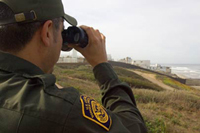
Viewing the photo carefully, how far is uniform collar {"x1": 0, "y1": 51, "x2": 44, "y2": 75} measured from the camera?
3.86ft

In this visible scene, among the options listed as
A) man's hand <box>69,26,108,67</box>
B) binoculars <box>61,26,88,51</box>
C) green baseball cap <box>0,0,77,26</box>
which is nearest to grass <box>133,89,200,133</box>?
man's hand <box>69,26,108,67</box>

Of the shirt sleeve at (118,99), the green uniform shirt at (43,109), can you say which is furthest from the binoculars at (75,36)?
the green uniform shirt at (43,109)

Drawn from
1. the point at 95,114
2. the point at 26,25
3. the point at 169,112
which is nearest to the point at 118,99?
the point at 95,114

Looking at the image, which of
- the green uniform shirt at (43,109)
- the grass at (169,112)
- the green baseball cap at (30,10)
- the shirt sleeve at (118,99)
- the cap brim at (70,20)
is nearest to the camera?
the green uniform shirt at (43,109)

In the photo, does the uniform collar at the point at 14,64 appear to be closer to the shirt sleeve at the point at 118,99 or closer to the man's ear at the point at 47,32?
the man's ear at the point at 47,32

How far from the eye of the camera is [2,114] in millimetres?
1021

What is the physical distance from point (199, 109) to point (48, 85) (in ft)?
26.5

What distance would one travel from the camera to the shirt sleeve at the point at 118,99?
1.28m

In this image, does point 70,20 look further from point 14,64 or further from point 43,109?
point 43,109

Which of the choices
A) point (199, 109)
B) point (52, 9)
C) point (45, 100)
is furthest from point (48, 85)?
point (199, 109)

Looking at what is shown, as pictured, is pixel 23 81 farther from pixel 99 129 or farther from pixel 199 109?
pixel 199 109

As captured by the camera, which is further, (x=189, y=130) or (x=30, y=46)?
(x=189, y=130)

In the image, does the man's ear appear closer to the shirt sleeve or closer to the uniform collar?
the uniform collar

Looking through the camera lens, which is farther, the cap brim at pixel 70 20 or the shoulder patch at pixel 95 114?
the cap brim at pixel 70 20
